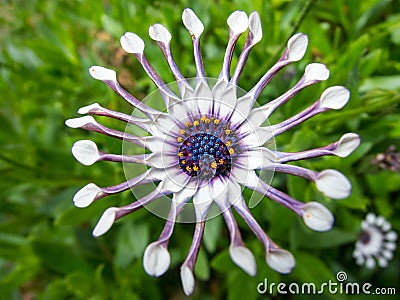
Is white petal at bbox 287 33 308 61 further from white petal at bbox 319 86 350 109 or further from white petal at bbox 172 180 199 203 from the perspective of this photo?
white petal at bbox 172 180 199 203

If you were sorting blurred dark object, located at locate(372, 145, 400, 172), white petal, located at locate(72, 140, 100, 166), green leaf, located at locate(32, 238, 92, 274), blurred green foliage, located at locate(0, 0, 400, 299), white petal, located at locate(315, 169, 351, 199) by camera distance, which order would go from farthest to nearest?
1. green leaf, located at locate(32, 238, 92, 274)
2. blurred green foliage, located at locate(0, 0, 400, 299)
3. blurred dark object, located at locate(372, 145, 400, 172)
4. white petal, located at locate(72, 140, 100, 166)
5. white petal, located at locate(315, 169, 351, 199)

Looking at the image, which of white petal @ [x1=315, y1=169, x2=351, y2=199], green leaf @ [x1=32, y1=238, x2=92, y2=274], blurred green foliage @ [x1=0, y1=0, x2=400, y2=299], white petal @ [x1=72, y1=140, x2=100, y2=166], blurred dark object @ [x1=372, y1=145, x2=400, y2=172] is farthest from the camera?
green leaf @ [x1=32, y1=238, x2=92, y2=274]

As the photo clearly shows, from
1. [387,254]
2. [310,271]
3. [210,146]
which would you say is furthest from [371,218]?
[210,146]

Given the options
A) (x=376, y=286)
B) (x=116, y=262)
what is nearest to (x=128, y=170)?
(x=116, y=262)

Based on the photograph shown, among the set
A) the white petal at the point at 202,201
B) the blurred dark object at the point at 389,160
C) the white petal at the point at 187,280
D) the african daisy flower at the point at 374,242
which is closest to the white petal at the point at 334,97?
the white petal at the point at 202,201

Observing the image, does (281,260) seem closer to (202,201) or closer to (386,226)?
(202,201)

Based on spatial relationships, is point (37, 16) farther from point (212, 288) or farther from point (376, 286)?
point (376, 286)

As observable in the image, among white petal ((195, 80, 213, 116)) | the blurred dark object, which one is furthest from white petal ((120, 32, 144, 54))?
the blurred dark object
